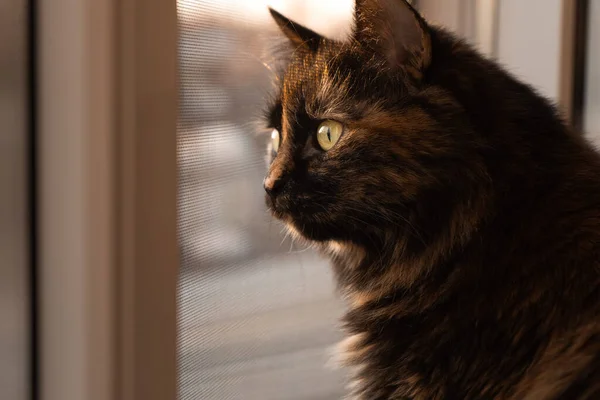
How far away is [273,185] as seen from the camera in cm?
104

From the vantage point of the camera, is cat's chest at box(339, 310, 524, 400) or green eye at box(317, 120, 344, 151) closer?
cat's chest at box(339, 310, 524, 400)

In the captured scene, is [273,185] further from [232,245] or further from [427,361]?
[427,361]

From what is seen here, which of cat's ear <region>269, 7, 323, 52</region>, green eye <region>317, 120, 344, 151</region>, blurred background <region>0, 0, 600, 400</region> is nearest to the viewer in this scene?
blurred background <region>0, 0, 600, 400</region>

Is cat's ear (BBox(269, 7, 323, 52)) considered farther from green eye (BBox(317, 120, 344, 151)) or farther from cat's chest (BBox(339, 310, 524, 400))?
cat's chest (BBox(339, 310, 524, 400))

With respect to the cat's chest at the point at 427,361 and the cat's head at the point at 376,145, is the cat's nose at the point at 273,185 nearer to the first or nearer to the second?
the cat's head at the point at 376,145

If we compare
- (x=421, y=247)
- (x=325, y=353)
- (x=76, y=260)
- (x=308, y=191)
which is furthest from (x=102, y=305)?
(x=325, y=353)

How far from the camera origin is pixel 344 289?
112cm

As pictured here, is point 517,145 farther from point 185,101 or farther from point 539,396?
point 185,101

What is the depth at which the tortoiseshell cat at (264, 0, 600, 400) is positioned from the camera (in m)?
0.90

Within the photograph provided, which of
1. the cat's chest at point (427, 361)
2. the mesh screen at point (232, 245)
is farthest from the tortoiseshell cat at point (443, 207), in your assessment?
the mesh screen at point (232, 245)

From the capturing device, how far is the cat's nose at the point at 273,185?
3.38ft

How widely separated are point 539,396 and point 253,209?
598 mm

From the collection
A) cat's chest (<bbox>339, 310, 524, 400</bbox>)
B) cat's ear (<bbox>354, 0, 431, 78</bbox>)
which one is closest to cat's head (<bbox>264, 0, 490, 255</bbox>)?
cat's ear (<bbox>354, 0, 431, 78</bbox>)

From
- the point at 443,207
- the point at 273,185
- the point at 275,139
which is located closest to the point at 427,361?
the point at 443,207
